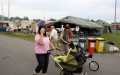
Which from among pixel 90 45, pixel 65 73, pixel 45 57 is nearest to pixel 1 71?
pixel 45 57

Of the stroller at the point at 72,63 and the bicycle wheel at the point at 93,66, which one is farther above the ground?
the stroller at the point at 72,63

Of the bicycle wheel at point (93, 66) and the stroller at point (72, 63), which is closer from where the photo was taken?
the stroller at point (72, 63)

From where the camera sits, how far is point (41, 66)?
215 inches

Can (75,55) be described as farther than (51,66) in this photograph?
No

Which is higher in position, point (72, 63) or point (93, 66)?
point (72, 63)

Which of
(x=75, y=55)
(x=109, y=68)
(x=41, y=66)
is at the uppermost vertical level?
(x=75, y=55)

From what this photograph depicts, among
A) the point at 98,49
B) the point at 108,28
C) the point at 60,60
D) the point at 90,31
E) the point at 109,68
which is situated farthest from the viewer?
the point at 108,28

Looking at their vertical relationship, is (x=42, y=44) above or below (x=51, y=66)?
above

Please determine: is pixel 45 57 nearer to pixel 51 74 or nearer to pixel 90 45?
pixel 51 74

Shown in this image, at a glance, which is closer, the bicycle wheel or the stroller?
the stroller

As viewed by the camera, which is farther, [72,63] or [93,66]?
[93,66]

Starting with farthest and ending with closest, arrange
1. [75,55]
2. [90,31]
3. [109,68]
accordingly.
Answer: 1. [90,31]
2. [109,68]
3. [75,55]

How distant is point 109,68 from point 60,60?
9.75 ft

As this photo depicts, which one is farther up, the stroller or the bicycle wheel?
the stroller
